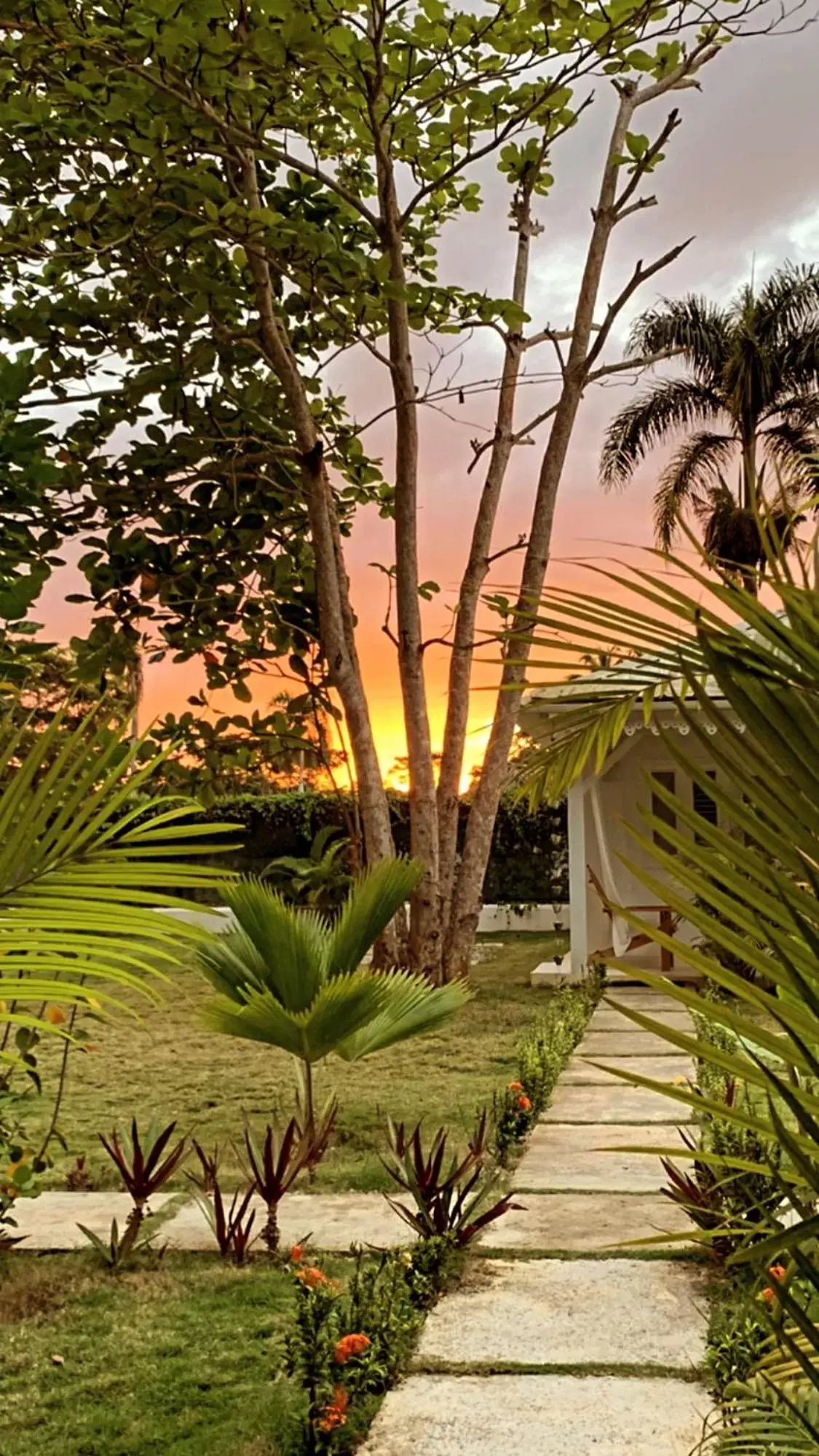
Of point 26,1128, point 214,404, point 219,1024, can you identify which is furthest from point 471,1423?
point 214,404

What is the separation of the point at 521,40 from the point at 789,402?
1723 cm

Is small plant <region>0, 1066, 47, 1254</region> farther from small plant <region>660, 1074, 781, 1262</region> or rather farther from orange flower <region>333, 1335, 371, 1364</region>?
small plant <region>660, 1074, 781, 1262</region>

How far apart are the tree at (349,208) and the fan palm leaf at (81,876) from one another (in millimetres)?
5598

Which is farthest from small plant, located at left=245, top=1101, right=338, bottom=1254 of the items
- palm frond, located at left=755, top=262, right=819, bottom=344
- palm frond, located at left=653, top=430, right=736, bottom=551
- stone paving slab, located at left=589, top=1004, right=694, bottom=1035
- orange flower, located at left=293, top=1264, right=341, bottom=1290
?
palm frond, located at left=755, top=262, right=819, bottom=344

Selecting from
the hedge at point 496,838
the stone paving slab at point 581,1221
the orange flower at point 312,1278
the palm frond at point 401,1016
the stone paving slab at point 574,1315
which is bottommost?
the stone paving slab at point 574,1315

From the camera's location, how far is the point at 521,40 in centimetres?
803

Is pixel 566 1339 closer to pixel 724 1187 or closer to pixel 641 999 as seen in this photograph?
pixel 724 1187

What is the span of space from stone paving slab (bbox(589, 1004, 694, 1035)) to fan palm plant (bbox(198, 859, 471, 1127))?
4504 millimetres

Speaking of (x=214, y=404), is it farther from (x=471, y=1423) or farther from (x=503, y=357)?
(x=471, y=1423)

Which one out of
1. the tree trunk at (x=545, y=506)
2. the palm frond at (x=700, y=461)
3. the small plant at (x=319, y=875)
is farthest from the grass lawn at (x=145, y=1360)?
the palm frond at (x=700, y=461)

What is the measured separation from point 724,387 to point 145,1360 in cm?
2320

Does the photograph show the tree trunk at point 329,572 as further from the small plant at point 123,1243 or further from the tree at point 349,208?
the small plant at point 123,1243

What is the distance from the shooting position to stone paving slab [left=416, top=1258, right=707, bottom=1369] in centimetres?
326

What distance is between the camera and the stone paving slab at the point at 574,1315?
3.26 meters
